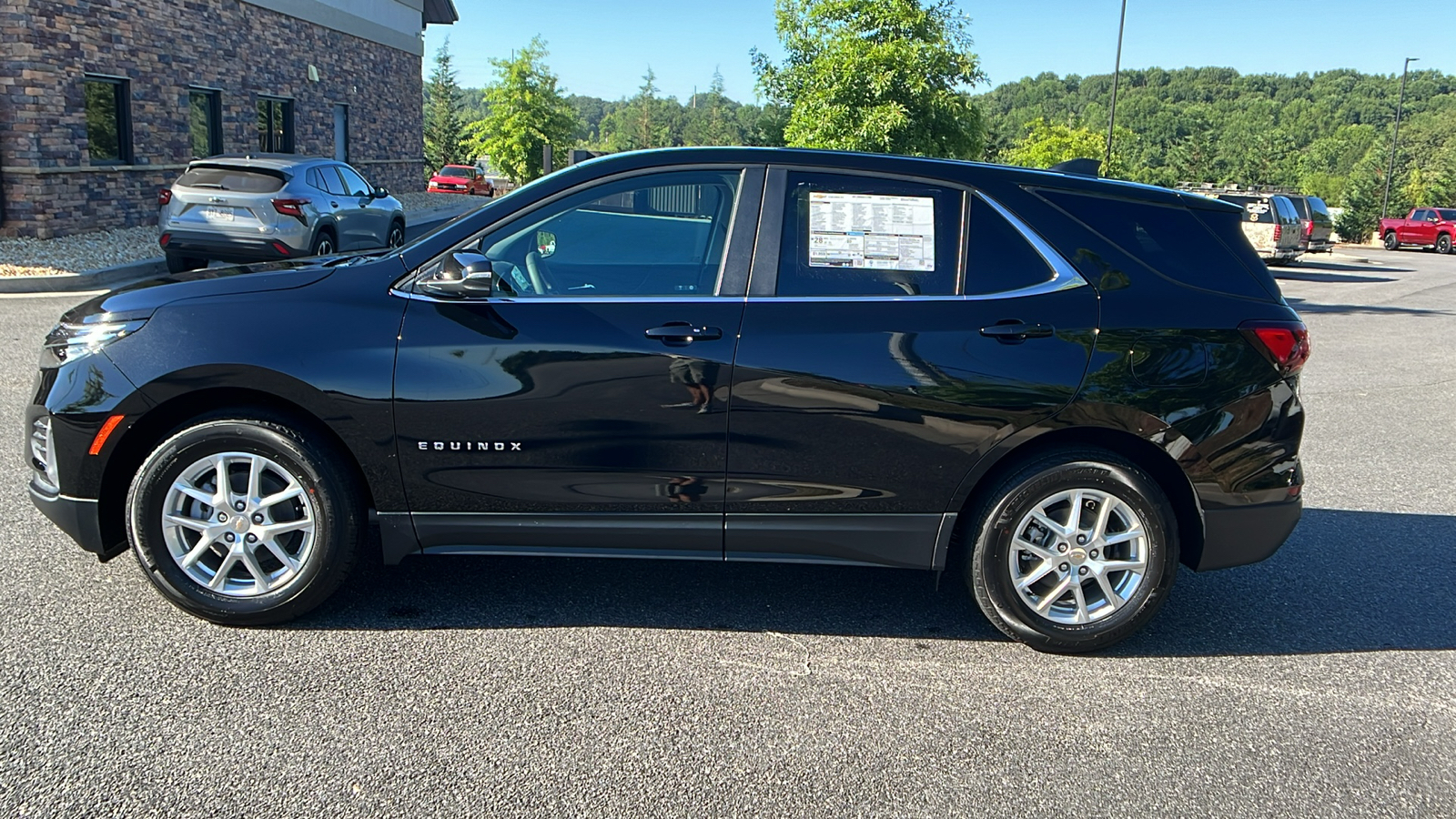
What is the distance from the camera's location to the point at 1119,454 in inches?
163

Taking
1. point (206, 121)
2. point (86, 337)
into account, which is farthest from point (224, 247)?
point (86, 337)

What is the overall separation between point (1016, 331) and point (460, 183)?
43356mm

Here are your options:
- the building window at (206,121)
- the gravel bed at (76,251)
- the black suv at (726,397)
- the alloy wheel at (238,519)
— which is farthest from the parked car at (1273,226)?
the alloy wheel at (238,519)

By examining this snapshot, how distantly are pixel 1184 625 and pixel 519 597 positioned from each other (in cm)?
267

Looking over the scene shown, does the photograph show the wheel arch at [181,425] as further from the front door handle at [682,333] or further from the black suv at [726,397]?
the front door handle at [682,333]

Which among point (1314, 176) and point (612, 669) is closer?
point (612, 669)

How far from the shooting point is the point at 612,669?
381 cm

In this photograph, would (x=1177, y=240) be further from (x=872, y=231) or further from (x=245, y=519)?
(x=245, y=519)

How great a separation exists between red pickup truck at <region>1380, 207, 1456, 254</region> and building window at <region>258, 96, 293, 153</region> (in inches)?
1564

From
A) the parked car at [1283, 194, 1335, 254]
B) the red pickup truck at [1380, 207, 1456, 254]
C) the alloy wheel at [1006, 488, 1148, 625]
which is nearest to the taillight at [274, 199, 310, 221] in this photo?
the alloy wheel at [1006, 488, 1148, 625]

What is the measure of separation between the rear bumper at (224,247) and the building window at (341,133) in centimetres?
1511

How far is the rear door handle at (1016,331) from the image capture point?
3.95 m

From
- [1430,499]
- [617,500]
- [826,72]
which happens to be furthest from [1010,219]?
[826,72]

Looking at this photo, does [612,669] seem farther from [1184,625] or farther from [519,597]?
[1184,625]
